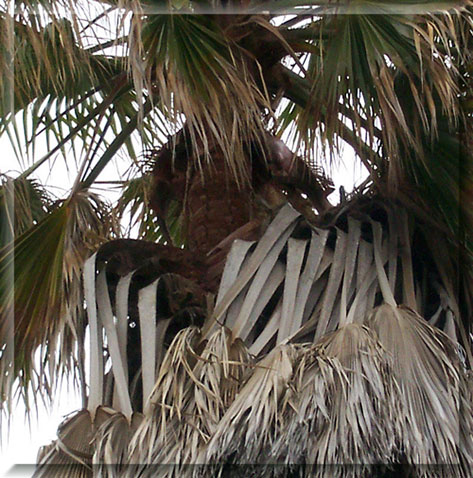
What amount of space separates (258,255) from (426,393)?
2.41ft

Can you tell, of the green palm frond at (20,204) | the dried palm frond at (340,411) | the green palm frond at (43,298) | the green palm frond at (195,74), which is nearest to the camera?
the dried palm frond at (340,411)

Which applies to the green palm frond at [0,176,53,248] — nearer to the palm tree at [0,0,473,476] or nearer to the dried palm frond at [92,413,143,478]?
the palm tree at [0,0,473,476]

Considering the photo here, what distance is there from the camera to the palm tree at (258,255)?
3.46 m

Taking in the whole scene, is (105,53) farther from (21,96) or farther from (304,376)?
(304,376)

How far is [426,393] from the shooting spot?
11.5ft

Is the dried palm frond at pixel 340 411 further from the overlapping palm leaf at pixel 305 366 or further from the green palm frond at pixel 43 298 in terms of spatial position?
the green palm frond at pixel 43 298

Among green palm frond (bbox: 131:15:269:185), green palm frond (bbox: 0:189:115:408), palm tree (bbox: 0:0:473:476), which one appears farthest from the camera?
green palm frond (bbox: 0:189:115:408)

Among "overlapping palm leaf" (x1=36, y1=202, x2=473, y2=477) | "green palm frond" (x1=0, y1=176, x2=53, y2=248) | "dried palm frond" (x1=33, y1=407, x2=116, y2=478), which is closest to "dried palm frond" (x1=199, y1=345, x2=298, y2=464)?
"overlapping palm leaf" (x1=36, y1=202, x2=473, y2=477)

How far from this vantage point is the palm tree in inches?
136

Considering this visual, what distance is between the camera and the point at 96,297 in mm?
3900

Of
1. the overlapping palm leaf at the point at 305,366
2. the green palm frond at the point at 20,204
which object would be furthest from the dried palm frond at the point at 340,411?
the green palm frond at the point at 20,204

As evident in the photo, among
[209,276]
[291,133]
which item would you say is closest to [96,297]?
[209,276]

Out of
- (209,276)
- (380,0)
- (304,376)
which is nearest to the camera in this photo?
(304,376)

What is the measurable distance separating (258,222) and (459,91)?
0.74 metres
